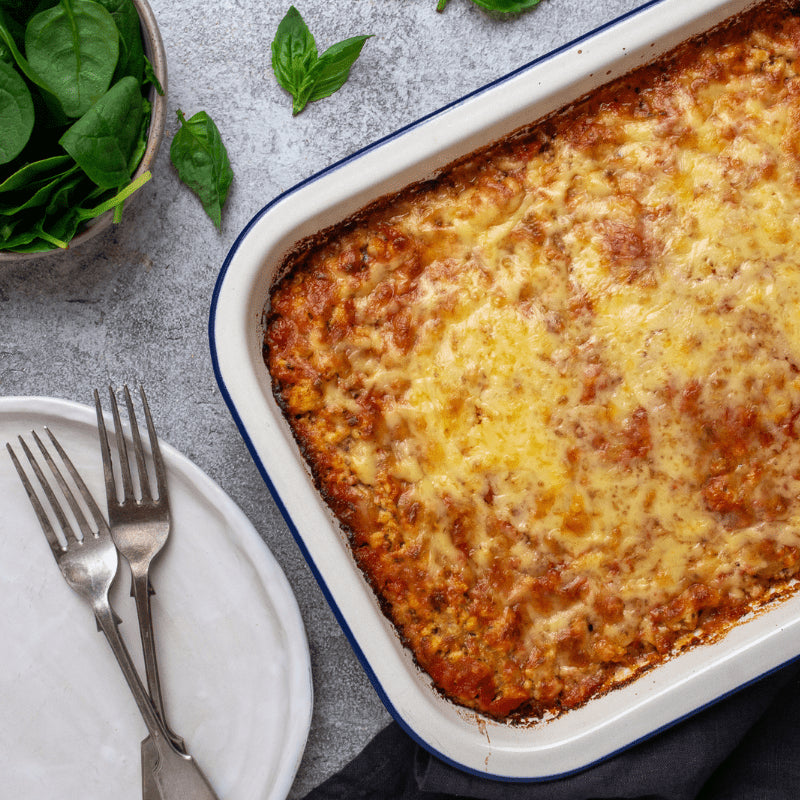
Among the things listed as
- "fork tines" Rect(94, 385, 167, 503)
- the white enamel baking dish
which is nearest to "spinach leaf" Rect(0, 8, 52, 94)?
the white enamel baking dish

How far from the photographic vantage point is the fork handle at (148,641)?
1.57 meters

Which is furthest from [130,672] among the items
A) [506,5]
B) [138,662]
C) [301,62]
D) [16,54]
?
[506,5]

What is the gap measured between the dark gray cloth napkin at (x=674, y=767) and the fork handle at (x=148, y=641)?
14.9 inches

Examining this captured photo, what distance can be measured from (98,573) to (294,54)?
1.18 m

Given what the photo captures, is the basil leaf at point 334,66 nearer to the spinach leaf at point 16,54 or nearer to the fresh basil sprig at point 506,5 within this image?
the fresh basil sprig at point 506,5

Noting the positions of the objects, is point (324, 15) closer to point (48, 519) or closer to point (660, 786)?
point (48, 519)

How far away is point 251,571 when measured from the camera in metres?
1.61

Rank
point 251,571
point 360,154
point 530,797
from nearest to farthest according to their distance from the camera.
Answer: point 360,154
point 530,797
point 251,571

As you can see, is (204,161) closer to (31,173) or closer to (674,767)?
(31,173)

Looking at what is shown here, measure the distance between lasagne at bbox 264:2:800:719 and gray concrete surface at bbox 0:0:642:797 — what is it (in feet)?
0.94

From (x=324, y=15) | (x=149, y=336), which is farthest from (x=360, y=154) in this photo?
(x=149, y=336)

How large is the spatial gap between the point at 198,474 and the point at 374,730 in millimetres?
693

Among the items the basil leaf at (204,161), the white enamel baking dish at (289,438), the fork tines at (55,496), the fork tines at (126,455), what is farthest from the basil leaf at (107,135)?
the fork tines at (55,496)

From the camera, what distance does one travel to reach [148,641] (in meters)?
1.58
